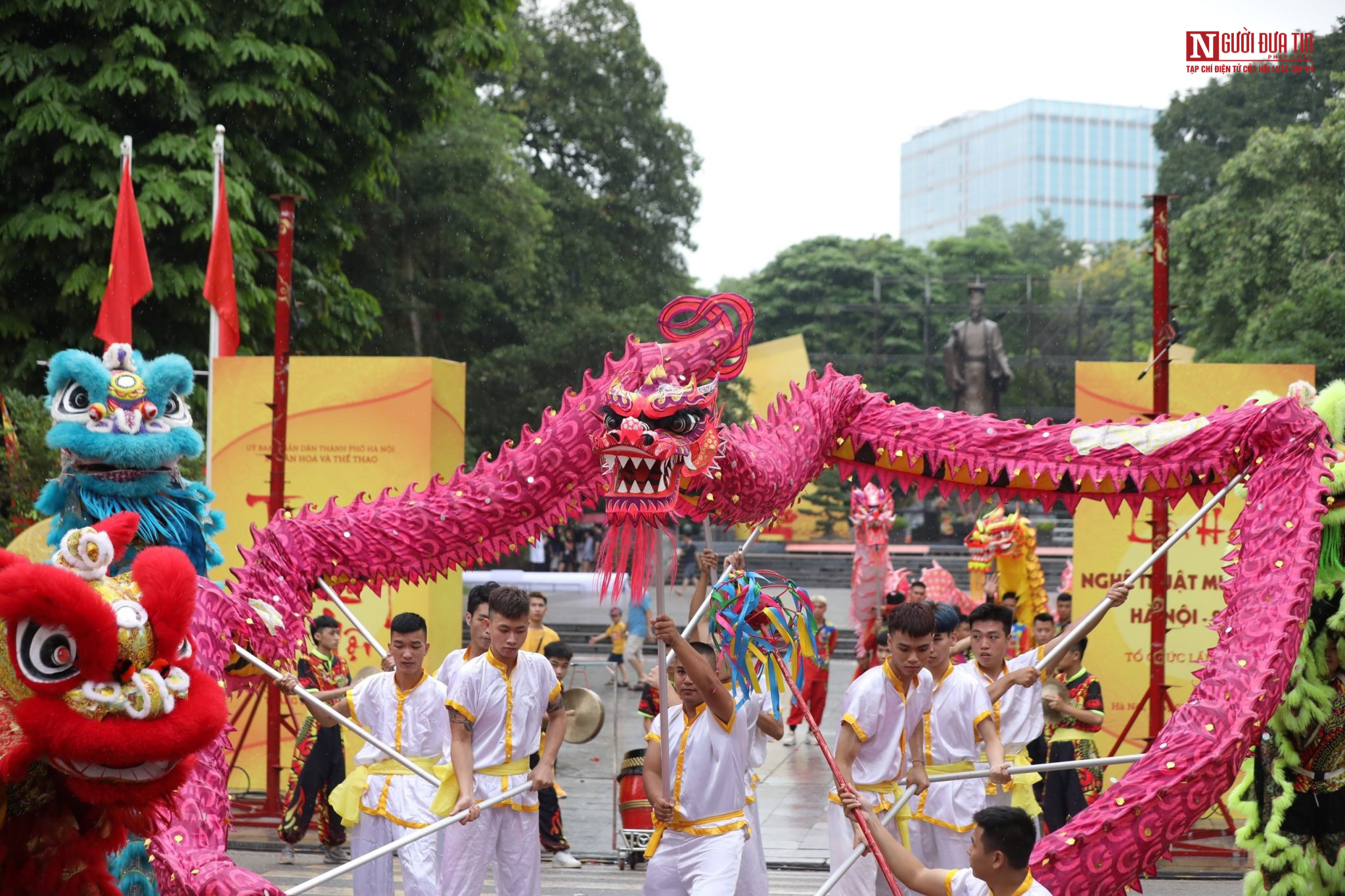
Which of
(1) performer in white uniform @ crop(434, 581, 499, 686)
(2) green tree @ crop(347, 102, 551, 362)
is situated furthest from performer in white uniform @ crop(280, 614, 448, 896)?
(2) green tree @ crop(347, 102, 551, 362)

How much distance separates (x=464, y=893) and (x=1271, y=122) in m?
26.7

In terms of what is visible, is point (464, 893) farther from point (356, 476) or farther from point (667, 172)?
point (667, 172)

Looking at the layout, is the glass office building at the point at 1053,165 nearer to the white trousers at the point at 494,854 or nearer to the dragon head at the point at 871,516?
the dragon head at the point at 871,516

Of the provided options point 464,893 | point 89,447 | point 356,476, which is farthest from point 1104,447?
point 356,476

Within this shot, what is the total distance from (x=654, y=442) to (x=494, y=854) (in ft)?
7.58

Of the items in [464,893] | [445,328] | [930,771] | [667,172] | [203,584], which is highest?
[667,172]

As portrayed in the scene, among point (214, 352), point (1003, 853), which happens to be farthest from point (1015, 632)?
point (1003, 853)

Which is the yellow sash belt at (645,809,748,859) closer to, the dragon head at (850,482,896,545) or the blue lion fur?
the blue lion fur

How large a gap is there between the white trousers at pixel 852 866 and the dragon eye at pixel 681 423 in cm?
189

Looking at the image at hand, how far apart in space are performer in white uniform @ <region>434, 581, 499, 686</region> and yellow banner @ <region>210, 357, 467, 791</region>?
8.51 feet

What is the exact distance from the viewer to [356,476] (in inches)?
408

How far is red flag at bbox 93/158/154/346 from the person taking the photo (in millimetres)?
9758

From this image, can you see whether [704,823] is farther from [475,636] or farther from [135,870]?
[135,870]

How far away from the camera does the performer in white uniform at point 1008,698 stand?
7.03 meters
